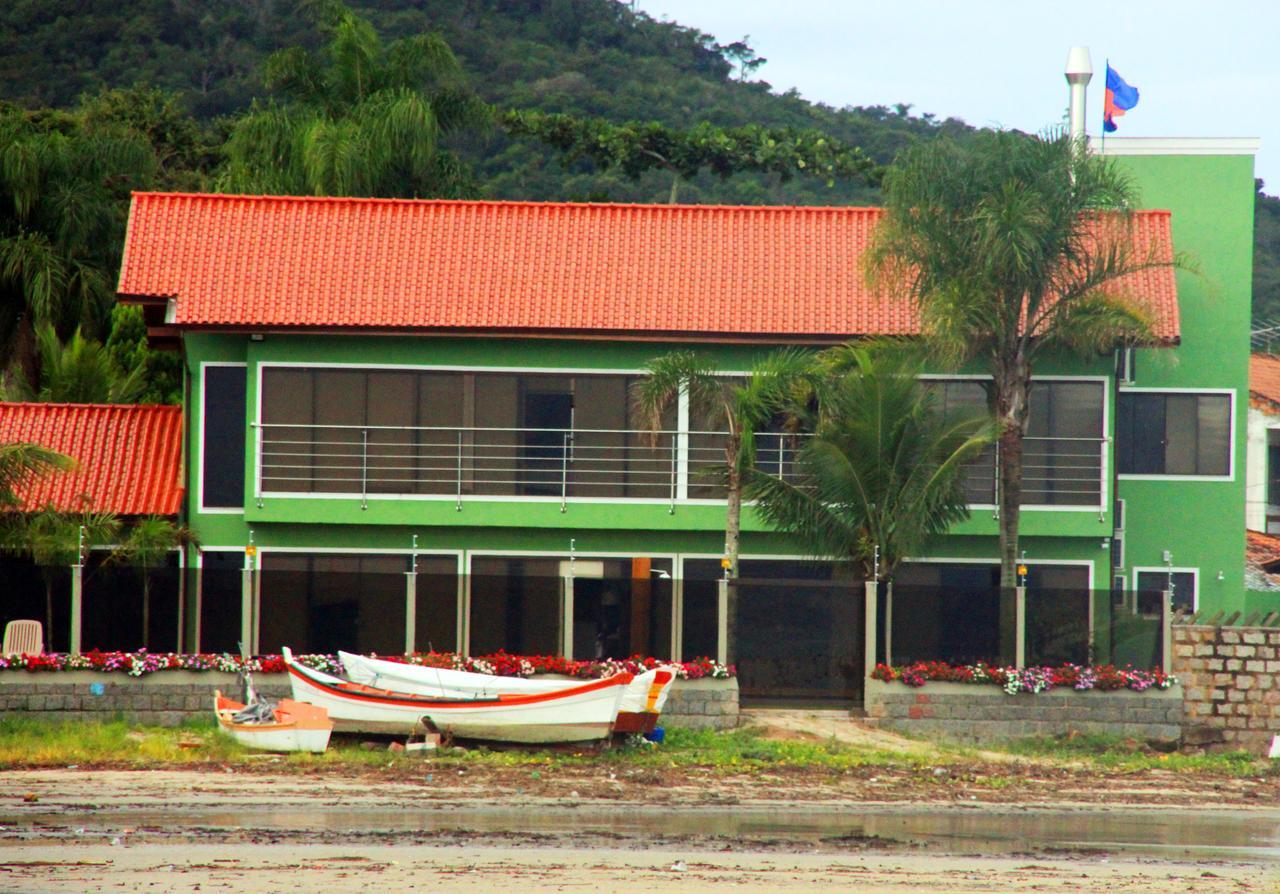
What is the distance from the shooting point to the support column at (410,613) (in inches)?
976

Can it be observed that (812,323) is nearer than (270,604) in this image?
No

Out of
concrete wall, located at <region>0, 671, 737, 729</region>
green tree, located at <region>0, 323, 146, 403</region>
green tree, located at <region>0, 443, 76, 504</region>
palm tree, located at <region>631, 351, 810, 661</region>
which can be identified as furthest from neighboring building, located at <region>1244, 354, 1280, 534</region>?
green tree, located at <region>0, 443, 76, 504</region>

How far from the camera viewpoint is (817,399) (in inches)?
1006

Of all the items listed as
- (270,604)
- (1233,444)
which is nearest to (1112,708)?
(1233,444)

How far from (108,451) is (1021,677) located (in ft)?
49.2

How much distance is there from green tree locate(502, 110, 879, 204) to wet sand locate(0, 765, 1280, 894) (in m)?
27.4

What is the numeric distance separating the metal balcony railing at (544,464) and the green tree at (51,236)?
1190 centimetres

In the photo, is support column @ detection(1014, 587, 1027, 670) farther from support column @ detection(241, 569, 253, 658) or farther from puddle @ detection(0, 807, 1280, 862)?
support column @ detection(241, 569, 253, 658)

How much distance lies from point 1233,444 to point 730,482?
32.9 ft

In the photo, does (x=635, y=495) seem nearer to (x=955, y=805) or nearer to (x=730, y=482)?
(x=730, y=482)

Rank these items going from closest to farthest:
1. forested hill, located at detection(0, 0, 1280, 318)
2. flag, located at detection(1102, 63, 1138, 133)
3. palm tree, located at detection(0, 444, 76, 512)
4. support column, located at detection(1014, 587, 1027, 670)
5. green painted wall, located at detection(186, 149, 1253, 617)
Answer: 1. palm tree, located at detection(0, 444, 76, 512)
2. support column, located at detection(1014, 587, 1027, 670)
3. green painted wall, located at detection(186, 149, 1253, 617)
4. flag, located at detection(1102, 63, 1138, 133)
5. forested hill, located at detection(0, 0, 1280, 318)

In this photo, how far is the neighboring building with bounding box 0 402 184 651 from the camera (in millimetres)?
24609

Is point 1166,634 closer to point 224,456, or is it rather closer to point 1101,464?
point 1101,464

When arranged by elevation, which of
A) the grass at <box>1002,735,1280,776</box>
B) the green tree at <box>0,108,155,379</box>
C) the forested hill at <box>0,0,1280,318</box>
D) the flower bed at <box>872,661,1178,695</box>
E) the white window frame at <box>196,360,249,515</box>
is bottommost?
the grass at <box>1002,735,1280,776</box>
